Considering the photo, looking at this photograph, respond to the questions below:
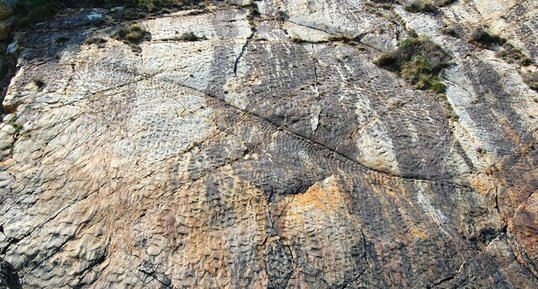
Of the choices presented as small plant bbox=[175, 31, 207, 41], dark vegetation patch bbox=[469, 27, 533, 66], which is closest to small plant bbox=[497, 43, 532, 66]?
dark vegetation patch bbox=[469, 27, 533, 66]

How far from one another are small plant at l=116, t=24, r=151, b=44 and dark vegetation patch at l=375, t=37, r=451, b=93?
19.6 feet

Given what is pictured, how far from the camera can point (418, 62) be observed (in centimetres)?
1219

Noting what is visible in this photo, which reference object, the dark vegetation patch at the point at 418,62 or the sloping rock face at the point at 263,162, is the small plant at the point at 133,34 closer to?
the sloping rock face at the point at 263,162

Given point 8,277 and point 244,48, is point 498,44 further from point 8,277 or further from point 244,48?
point 8,277

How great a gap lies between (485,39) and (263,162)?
7.23 metres

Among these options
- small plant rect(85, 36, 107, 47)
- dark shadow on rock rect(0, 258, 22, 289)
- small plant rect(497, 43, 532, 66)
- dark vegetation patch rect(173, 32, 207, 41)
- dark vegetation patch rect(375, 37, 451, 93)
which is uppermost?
small plant rect(497, 43, 532, 66)

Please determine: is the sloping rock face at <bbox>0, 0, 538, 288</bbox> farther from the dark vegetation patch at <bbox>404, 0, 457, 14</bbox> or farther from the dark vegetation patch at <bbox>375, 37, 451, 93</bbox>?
the dark vegetation patch at <bbox>404, 0, 457, 14</bbox>

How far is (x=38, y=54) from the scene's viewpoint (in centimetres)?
1217

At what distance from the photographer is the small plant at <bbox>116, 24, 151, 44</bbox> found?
12641mm

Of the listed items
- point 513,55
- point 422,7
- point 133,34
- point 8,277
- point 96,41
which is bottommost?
point 8,277

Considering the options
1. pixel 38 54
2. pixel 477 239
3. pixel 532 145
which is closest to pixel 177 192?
pixel 477 239

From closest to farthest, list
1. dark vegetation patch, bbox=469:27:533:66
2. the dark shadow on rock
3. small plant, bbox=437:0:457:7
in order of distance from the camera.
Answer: the dark shadow on rock < dark vegetation patch, bbox=469:27:533:66 < small plant, bbox=437:0:457:7

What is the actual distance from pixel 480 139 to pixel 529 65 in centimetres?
319

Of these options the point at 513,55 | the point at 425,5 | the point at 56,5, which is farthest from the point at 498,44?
the point at 56,5
